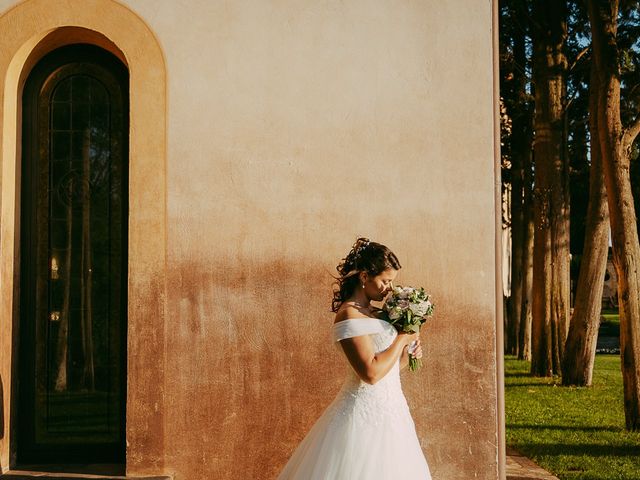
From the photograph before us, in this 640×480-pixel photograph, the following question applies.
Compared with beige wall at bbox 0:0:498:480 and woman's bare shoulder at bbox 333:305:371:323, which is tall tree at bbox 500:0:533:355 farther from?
woman's bare shoulder at bbox 333:305:371:323

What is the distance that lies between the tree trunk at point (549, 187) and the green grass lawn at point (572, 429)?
966 mm

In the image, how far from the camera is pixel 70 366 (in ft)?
21.5

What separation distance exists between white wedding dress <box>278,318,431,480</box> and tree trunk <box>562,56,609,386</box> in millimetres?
7944

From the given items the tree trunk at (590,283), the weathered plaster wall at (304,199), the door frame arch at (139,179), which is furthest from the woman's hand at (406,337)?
the tree trunk at (590,283)

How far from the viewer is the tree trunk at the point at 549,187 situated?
51.4 feet

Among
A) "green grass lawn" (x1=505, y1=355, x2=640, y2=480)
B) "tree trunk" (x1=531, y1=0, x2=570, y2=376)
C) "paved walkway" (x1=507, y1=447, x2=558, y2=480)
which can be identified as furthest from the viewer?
"tree trunk" (x1=531, y1=0, x2=570, y2=376)

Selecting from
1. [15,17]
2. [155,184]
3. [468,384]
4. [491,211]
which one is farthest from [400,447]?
[15,17]

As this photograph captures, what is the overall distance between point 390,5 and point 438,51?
0.50 m

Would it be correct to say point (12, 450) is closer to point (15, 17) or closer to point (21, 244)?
point (21, 244)

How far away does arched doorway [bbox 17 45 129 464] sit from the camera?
651 centimetres

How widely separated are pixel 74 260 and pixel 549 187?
11.1m

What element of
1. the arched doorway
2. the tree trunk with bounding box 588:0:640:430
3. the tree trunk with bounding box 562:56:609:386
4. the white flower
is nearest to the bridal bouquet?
the white flower

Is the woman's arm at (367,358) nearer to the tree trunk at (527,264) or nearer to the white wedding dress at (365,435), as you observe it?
the white wedding dress at (365,435)

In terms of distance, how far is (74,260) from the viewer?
662 centimetres
